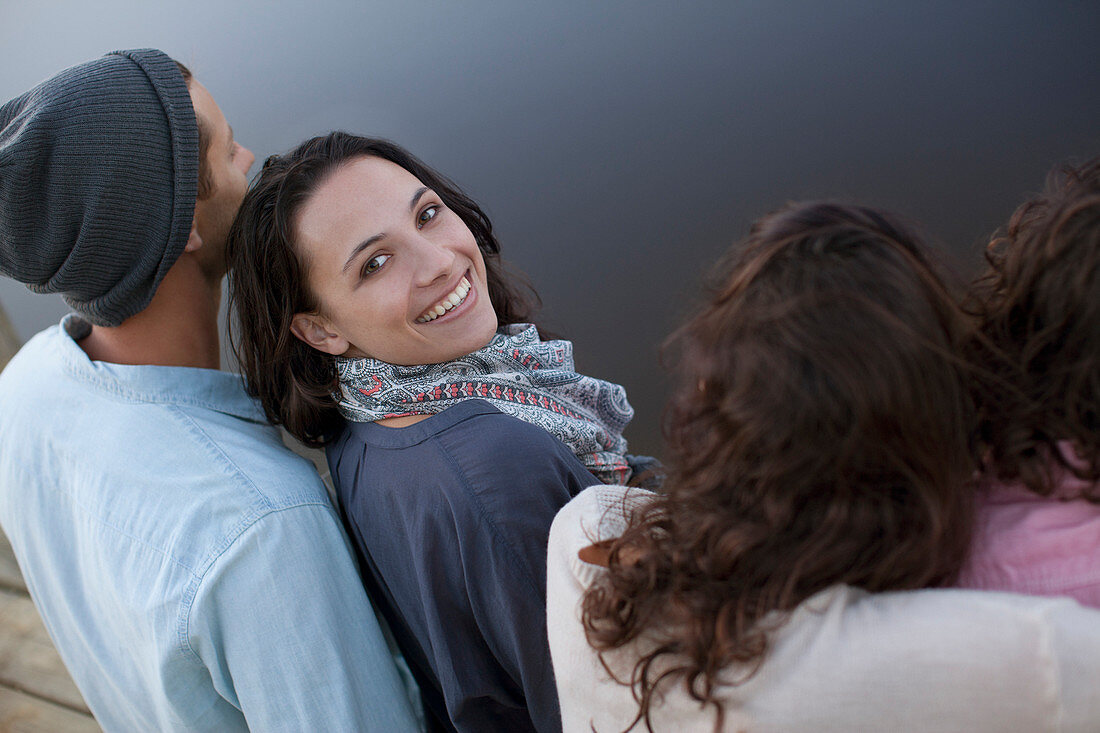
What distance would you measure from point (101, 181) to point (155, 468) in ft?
1.56

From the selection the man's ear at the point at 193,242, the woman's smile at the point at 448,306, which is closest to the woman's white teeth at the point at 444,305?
the woman's smile at the point at 448,306

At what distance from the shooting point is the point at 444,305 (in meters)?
1.31

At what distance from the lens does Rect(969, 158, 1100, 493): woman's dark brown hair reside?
27.1 inches

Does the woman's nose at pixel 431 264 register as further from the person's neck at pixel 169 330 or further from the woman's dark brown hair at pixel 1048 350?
the woman's dark brown hair at pixel 1048 350

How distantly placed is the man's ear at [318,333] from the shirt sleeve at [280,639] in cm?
33

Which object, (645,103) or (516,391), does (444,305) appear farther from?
(645,103)

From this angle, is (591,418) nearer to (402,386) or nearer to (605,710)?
(402,386)

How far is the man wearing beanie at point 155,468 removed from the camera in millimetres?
1100

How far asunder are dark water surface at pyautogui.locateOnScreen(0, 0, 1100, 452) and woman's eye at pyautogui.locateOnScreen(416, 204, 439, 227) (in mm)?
752

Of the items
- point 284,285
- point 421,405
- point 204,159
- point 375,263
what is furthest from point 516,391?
point 204,159

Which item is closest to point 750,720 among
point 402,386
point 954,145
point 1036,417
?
point 1036,417

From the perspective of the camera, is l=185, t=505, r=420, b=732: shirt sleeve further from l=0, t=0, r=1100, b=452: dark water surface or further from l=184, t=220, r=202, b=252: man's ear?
l=0, t=0, r=1100, b=452: dark water surface

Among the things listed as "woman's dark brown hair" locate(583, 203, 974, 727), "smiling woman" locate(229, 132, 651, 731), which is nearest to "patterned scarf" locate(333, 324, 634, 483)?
"smiling woman" locate(229, 132, 651, 731)

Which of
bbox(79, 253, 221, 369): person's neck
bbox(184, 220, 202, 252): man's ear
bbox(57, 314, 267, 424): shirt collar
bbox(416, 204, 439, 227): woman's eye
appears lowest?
bbox(57, 314, 267, 424): shirt collar
